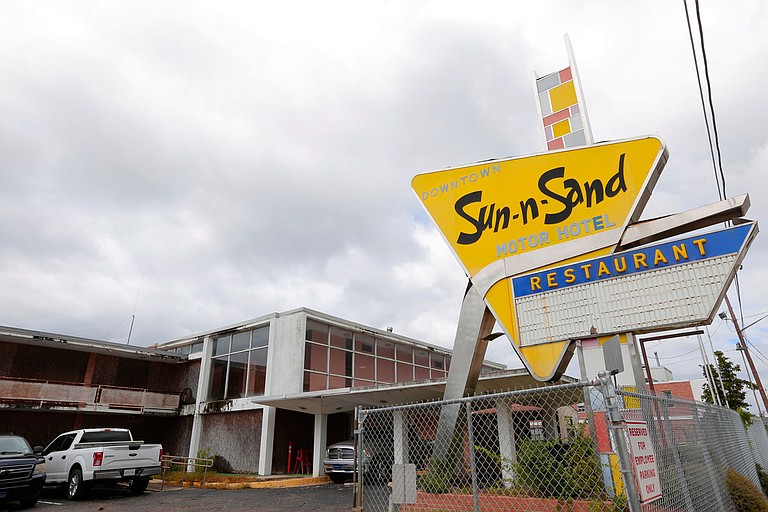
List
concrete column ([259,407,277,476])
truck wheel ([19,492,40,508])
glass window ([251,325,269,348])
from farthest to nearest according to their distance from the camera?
1. glass window ([251,325,269,348])
2. concrete column ([259,407,277,476])
3. truck wheel ([19,492,40,508])

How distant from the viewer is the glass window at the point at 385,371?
21897 mm

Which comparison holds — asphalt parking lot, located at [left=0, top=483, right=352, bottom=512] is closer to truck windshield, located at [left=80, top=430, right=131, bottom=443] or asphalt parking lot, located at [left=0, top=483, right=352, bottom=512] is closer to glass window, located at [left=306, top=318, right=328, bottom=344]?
truck windshield, located at [left=80, top=430, right=131, bottom=443]

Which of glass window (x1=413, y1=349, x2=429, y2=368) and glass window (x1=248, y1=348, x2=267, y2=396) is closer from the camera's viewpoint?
glass window (x1=248, y1=348, x2=267, y2=396)

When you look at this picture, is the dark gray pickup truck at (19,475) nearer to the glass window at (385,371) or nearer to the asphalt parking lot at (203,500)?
the asphalt parking lot at (203,500)

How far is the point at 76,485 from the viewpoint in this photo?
40.8 ft

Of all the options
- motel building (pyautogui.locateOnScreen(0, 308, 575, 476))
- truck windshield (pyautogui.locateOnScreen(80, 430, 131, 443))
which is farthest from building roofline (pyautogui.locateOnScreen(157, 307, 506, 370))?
truck windshield (pyautogui.locateOnScreen(80, 430, 131, 443))

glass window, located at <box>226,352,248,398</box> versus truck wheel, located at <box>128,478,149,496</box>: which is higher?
glass window, located at <box>226,352,248,398</box>

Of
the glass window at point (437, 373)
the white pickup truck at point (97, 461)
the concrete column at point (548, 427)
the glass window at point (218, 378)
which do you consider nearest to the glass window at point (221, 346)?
the glass window at point (218, 378)

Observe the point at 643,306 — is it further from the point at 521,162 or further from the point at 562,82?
the point at 562,82

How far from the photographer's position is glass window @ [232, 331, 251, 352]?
66.9 feet

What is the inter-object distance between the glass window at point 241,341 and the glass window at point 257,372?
0.76 meters

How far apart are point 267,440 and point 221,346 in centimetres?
537

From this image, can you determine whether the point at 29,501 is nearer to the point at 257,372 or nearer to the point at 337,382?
the point at 257,372

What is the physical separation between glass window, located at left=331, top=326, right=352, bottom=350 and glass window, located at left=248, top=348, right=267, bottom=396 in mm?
2803
